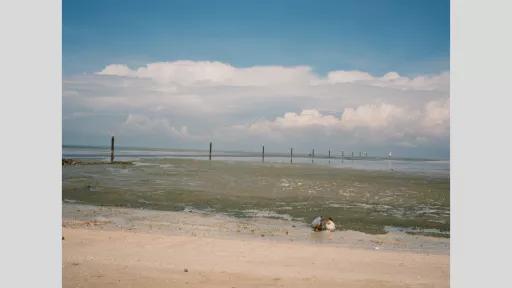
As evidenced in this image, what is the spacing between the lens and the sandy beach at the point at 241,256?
186 inches

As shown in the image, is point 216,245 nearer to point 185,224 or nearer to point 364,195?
point 185,224

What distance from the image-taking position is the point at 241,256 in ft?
18.7

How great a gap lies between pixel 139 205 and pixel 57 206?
529 centimetres

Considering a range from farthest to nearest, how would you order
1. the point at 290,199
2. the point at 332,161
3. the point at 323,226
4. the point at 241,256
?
the point at 332,161 → the point at 290,199 → the point at 323,226 → the point at 241,256

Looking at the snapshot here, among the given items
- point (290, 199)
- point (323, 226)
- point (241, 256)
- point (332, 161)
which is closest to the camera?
point (241, 256)

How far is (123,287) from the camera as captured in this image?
439 cm

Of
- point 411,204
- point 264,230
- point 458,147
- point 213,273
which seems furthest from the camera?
point 411,204

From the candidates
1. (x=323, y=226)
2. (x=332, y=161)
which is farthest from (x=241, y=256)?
(x=332, y=161)

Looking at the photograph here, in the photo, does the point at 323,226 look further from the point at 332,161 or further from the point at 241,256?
the point at 332,161

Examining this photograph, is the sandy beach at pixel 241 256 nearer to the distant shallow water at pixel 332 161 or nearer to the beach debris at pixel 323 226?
the beach debris at pixel 323 226

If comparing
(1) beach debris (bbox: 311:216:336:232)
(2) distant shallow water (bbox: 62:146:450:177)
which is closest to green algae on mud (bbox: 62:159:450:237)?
(1) beach debris (bbox: 311:216:336:232)

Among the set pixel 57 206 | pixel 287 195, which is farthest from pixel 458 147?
pixel 287 195

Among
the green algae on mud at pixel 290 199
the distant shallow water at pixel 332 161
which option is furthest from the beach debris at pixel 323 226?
the distant shallow water at pixel 332 161

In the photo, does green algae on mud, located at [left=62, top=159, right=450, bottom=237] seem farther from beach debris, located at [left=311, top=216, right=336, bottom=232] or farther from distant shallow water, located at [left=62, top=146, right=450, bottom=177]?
distant shallow water, located at [left=62, top=146, right=450, bottom=177]
